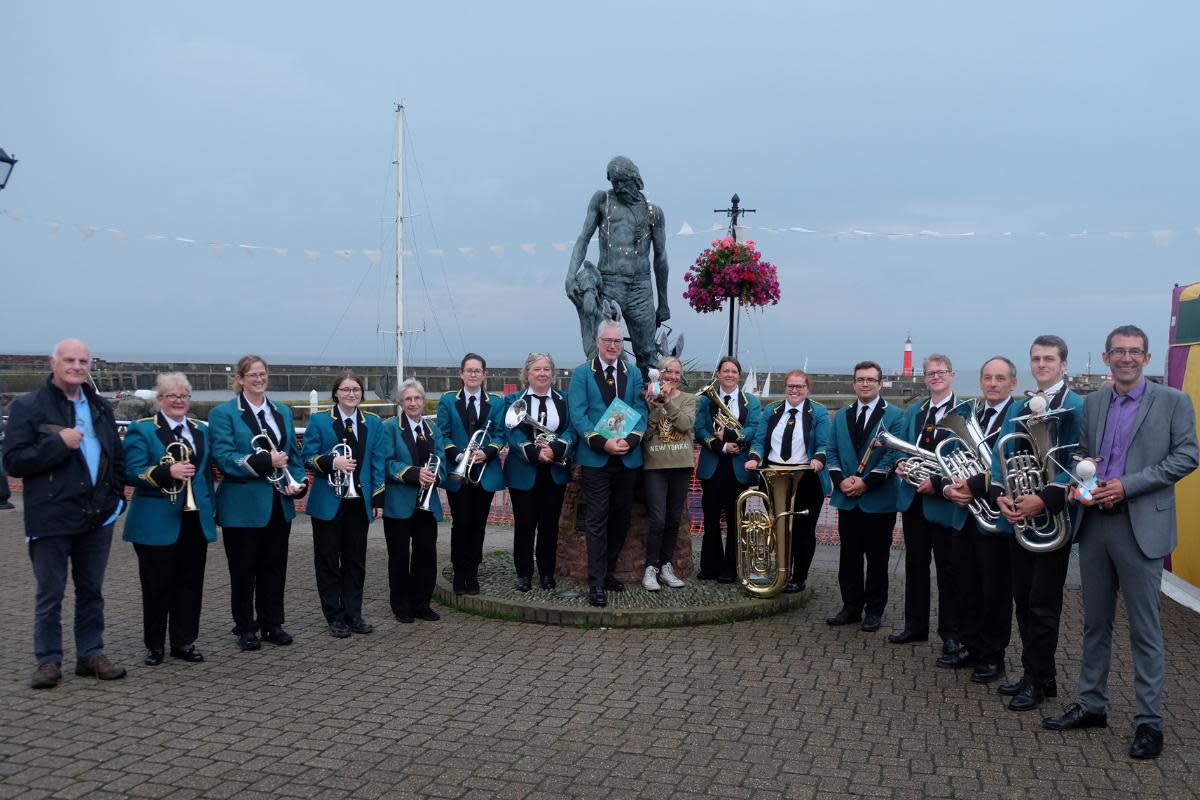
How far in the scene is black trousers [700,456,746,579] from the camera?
8023mm

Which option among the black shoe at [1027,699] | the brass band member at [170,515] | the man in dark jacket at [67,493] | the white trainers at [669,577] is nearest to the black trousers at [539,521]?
the white trainers at [669,577]

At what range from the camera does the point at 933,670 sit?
6.27 metres

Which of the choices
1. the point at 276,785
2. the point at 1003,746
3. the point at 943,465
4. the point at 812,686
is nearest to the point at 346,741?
the point at 276,785

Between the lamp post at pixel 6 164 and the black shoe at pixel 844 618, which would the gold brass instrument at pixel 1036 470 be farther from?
the lamp post at pixel 6 164

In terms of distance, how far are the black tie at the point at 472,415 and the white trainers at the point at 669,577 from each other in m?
2.00

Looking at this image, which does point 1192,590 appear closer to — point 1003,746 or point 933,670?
point 933,670

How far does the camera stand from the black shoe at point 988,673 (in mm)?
5988

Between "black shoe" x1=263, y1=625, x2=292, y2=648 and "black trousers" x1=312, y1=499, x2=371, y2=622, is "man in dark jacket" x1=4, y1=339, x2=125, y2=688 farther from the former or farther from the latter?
"black trousers" x1=312, y1=499, x2=371, y2=622

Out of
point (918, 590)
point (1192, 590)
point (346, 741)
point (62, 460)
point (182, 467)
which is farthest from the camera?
point (1192, 590)

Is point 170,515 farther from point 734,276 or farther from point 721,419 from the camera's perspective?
point 734,276

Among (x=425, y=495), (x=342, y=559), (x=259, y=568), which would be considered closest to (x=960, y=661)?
(x=425, y=495)

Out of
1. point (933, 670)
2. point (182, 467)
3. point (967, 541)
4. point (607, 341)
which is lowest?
point (933, 670)

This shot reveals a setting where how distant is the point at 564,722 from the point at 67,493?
328cm

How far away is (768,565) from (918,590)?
4.28 ft
